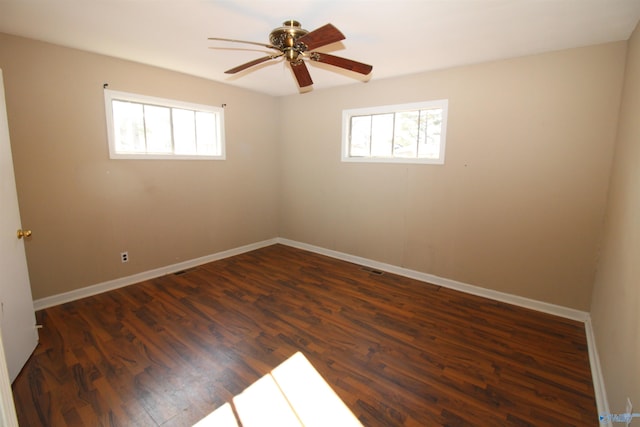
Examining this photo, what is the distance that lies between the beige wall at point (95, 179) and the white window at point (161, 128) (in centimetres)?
9

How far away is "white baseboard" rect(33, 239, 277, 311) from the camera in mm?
2883

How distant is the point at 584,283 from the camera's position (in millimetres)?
2727

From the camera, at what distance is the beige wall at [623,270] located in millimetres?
1455

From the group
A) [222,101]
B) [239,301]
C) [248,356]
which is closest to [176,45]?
[222,101]

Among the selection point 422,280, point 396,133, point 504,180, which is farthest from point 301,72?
point 422,280

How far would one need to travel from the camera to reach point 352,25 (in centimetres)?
225

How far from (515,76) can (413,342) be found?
2.69 m

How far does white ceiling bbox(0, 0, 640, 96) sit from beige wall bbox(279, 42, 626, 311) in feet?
0.91

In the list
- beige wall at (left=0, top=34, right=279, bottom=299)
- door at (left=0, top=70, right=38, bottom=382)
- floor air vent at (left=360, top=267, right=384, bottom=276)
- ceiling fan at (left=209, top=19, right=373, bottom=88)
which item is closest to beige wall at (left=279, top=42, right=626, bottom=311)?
floor air vent at (left=360, top=267, right=384, bottom=276)

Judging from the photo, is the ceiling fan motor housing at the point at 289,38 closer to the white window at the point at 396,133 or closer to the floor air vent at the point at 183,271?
the white window at the point at 396,133

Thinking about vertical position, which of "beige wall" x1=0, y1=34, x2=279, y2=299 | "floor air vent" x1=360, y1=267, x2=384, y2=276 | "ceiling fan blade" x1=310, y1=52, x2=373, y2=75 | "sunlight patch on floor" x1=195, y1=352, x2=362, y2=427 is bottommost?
"sunlight patch on floor" x1=195, y1=352, x2=362, y2=427

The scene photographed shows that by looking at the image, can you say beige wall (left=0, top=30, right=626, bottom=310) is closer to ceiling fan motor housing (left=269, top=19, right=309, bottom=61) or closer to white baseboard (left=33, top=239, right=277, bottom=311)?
white baseboard (left=33, top=239, right=277, bottom=311)

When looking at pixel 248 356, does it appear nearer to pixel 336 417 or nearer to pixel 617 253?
pixel 336 417

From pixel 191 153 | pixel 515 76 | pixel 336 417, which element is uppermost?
pixel 515 76
